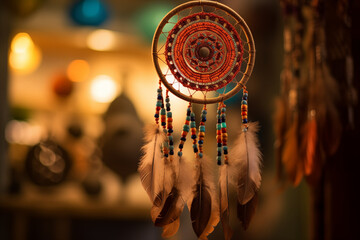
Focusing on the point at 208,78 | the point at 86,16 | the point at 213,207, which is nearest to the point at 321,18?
the point at 208,78

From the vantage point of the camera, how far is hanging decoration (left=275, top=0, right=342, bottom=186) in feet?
3.27

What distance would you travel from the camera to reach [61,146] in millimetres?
2354

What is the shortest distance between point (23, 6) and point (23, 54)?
0.31m

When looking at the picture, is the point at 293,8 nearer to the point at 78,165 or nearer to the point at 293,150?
the point at 293,150

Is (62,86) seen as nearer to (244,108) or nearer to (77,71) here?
(77,71)

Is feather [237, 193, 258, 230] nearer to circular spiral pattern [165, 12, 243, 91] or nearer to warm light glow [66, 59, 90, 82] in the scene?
circular spiral pattern [165, 12, 243, 91]

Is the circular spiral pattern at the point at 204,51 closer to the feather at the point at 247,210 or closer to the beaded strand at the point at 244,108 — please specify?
the beaded strand at the point at 244,108

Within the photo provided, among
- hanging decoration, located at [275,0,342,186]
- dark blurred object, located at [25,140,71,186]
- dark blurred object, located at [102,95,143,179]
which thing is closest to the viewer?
hanging decoration, located at [275,0,342,186]

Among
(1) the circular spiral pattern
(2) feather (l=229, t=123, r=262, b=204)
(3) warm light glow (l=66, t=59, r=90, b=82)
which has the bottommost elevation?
(2) feather (l=229, t=123, r=262, b=204)

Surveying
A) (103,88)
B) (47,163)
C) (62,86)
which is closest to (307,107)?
(47,163)

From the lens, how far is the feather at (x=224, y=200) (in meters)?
0.68

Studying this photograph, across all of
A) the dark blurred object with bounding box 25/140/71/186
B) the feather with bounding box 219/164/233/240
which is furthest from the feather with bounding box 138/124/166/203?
the dark blurred object with bounding box 25/140/71/186

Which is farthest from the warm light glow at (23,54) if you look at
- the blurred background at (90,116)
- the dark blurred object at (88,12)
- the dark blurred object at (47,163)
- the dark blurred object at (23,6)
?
the dark blurred object at (47,163)

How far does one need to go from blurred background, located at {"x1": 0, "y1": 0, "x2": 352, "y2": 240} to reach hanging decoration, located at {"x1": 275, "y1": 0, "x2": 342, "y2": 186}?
940 millimetres
